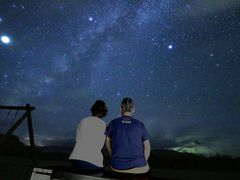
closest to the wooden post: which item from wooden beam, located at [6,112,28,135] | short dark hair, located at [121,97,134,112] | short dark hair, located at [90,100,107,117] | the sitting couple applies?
wooden beam, located at [6,112,28,135]

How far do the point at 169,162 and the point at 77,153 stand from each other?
2163 cm

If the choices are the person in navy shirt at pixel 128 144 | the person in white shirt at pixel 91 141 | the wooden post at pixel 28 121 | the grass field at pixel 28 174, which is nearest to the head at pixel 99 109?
the person in white shirt at pixel 91 141

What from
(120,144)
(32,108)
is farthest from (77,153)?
(32,108)

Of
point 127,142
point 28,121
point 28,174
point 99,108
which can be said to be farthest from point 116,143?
point 28,121

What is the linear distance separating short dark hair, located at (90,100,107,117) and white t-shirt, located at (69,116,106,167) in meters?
0.11

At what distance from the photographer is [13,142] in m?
27.0

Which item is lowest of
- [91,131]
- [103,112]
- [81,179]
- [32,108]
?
[81,179]

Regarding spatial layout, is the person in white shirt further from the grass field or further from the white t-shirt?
the grass field

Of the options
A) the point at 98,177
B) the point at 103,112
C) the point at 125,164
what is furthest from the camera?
the point at 103,112

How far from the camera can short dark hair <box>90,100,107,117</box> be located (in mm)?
4180

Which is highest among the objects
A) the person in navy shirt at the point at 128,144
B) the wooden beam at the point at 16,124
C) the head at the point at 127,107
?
the wooden beam at the point at 16,124

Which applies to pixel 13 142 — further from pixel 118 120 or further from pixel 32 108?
pixel 118 120

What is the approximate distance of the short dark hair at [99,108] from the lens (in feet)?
13.7

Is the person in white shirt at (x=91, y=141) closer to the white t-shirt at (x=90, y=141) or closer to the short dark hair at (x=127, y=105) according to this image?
the white t-shirt at (x=90, y=141)
